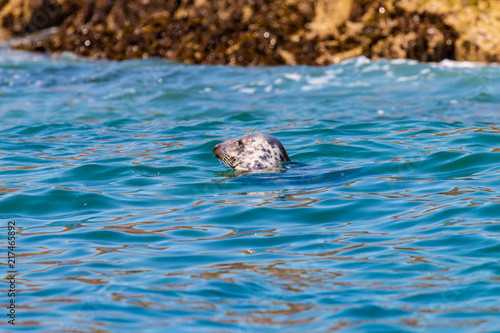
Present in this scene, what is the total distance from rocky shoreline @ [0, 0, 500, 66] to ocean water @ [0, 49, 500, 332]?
190 cm

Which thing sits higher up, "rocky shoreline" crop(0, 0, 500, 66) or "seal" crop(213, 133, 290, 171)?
"rocky shoreline" crop(0, 0, 500, 66)

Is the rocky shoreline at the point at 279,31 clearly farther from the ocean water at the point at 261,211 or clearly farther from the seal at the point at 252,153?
the seal at the point at 252,153

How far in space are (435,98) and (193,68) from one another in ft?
20.3

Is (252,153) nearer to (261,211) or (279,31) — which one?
(261,211)

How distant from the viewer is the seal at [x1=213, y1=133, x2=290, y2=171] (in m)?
8.59

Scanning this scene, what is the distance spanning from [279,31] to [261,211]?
10.8 m

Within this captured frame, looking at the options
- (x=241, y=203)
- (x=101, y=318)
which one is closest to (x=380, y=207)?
(x=241, y=203)

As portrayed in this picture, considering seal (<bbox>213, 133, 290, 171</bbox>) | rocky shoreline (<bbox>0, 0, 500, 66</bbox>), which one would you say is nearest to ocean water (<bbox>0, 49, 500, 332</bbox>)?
seal (<bbox>213, 133, 290, 171</bbox>)

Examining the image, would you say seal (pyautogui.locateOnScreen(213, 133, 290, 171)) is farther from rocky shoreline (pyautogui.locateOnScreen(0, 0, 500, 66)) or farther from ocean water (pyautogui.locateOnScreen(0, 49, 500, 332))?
rocky shoreline (pyautogui.locateOnScreen(0, 0, 500, 66))

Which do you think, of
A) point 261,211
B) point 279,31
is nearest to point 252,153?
point 261,211

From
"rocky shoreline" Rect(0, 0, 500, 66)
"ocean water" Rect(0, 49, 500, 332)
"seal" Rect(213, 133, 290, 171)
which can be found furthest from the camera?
"rocky shoreline" Rect(0, 0, 500, 66)

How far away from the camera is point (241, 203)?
721 cm

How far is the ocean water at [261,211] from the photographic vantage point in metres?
4.69

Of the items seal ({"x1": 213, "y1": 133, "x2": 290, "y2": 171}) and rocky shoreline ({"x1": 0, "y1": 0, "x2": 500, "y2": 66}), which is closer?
seal ({"x1": 213, "y1": 133, "x2": 290, "y2": 171})
